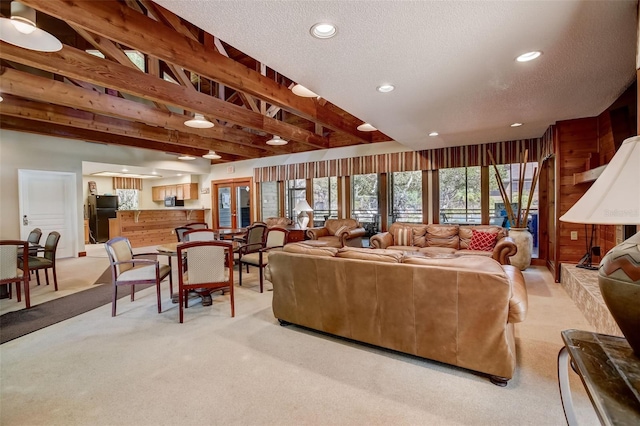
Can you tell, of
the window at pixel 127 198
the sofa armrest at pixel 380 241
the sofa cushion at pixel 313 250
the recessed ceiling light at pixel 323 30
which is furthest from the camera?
the window at pixel 127 198

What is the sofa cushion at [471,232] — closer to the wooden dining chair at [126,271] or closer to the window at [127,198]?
the wooden dining chair at [126,271]

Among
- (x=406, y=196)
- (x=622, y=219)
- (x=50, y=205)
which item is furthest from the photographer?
(x=406, y=196)

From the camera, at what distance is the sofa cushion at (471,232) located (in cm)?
464

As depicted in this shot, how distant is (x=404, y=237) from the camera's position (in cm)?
539

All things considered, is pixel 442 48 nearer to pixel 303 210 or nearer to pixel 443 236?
pixel 443 236

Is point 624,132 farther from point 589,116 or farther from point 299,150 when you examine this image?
point 299,150

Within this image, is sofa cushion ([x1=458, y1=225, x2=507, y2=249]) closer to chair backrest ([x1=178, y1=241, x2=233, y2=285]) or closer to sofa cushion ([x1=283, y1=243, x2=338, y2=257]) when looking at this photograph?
sofa cushion ([x1=283, y1=243, x2=338, y2=257])

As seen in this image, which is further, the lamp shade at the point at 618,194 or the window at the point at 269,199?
the window at the point at 269,199

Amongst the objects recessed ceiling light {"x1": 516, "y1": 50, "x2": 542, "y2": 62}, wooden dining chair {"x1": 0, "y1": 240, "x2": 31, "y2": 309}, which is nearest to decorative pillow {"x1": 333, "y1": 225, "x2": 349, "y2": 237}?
recessed ceiling light {"x1": 516, "y1": 50, "x2": 542, "y2": 62}

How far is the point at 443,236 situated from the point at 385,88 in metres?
3.19

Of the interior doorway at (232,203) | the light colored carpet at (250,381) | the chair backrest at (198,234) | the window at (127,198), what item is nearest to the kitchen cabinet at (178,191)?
the interior doorway at (232,203)

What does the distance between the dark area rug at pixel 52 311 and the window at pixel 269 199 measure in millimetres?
4647

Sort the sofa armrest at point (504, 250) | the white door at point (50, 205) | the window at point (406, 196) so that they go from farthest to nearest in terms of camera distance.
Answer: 1. the window at point (406, 196)
2. the white door at point (50, 205)
3. the sofa armrest at point (504, 250)

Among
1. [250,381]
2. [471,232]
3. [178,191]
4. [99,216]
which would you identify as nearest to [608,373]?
[250,381]
